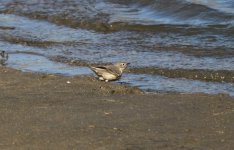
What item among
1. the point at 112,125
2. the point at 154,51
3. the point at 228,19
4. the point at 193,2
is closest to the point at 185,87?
the point at 154,51

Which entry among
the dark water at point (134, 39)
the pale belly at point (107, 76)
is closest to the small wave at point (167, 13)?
the dark water at point (134, 39)

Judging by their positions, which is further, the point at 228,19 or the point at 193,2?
the point at 193,2

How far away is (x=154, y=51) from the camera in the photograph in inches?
471

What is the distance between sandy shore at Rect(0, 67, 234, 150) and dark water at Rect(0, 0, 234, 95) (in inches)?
68.6

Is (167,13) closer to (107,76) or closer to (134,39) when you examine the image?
(134,39)

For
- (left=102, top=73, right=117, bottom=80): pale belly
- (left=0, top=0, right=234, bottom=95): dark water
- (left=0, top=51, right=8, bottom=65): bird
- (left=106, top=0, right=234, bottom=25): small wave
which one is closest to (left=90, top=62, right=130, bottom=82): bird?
(left=102, top=73, right=117, bottom=80): pale belly

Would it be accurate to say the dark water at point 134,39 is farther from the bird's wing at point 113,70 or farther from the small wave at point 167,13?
the bird's wing at point 113,70

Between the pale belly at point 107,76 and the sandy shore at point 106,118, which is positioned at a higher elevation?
the sandy shore at point 106,118

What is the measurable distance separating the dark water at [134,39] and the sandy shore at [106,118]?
1.74m

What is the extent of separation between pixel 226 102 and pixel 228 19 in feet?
24.1

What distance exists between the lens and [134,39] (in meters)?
13.4

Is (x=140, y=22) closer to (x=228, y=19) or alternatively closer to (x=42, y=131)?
(x=228, y=19)

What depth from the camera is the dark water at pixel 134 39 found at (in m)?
10.3

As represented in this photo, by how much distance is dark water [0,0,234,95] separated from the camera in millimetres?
10269
